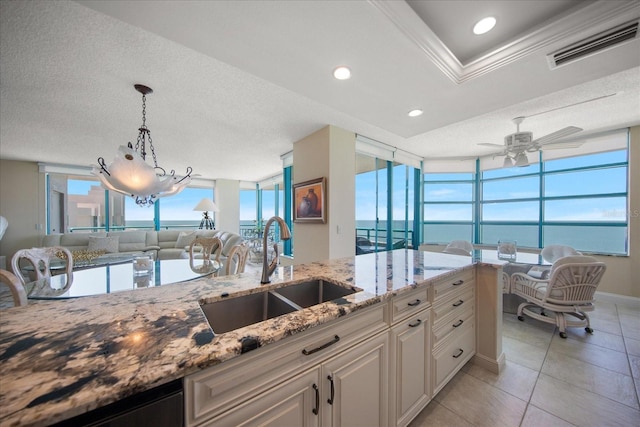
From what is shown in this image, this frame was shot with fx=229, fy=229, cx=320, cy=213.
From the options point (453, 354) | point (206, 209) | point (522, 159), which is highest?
point (522, 159)

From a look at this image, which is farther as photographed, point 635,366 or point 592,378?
point 635,366

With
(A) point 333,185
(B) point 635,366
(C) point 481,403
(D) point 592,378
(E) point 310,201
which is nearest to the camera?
(C) point 481,403

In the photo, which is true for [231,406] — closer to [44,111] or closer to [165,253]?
[44,111]

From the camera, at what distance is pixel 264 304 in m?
1.29

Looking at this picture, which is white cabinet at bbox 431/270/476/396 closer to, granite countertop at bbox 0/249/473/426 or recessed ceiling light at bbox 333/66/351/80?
granite countertop at bbox 0/249/473/426

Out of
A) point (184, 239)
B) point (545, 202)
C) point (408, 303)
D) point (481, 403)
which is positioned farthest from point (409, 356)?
point (184, 239)

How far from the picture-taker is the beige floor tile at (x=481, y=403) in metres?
1.46

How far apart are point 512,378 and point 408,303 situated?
4.56 feet

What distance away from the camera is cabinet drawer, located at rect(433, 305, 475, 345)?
1556 millimetres

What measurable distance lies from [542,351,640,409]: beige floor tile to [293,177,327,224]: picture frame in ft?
8.76

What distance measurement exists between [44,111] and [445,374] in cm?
498

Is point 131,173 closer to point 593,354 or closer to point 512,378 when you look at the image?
point 512,378

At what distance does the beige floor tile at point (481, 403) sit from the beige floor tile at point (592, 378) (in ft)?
1.97

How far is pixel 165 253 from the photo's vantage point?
5738mm
